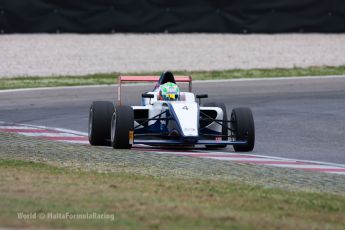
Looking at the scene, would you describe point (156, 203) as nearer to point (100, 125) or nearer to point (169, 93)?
point (100, 125)

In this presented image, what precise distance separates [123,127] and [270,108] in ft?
21.7

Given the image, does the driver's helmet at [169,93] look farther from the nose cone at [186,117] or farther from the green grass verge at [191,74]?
the green grass verge at [191,74]

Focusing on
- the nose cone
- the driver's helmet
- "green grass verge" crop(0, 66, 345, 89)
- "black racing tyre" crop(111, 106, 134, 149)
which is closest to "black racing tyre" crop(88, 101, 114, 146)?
"black racing tyre" crop(111, 106, 134, 149)

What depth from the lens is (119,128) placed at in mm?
14773

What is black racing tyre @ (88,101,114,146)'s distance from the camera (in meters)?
15.6

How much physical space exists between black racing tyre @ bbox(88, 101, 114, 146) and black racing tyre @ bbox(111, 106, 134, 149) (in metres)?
0.60

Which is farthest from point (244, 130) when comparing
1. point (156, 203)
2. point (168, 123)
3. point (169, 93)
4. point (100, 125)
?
point (156, 203)

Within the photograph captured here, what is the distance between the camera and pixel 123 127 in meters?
14.8

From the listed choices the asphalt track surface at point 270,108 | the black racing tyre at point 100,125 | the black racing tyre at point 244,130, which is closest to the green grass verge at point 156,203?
the black racing tyre at point 100,125

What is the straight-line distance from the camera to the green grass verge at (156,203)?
9133 mm
